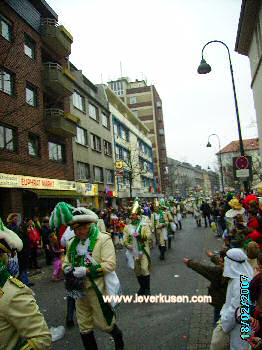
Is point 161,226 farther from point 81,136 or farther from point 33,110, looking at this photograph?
point 81,136

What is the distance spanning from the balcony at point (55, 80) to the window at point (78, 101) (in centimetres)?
477

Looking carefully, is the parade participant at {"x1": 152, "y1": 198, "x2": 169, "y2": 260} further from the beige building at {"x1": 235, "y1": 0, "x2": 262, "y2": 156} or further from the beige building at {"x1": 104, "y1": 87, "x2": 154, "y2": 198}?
the beige building at {"x1": 104, "y1": 87, "x2": 154, "y2": 198}

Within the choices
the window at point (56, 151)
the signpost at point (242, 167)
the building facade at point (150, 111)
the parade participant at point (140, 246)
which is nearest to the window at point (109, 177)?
the window at point (56, 151)

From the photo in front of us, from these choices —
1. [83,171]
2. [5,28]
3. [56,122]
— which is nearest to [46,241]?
[56,122]

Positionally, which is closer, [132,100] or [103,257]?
[103,257]

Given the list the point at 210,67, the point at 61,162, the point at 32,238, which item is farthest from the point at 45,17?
the point at 32,238

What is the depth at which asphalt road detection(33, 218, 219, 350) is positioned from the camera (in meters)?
5.27

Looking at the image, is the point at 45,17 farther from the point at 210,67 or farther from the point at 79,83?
the point at 210,67

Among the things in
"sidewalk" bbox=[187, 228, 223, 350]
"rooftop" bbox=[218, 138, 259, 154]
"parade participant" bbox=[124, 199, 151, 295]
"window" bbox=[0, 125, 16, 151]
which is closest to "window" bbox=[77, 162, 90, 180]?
"window" bbox=[0, 125, 16, 151]

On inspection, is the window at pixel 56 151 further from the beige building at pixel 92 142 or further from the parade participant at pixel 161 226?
the parade participant at pixel 161 226

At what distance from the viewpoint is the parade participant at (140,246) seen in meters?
7.73

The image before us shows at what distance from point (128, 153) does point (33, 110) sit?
24.5 metres

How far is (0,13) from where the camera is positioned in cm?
1922

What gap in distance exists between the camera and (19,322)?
7.65 feet
